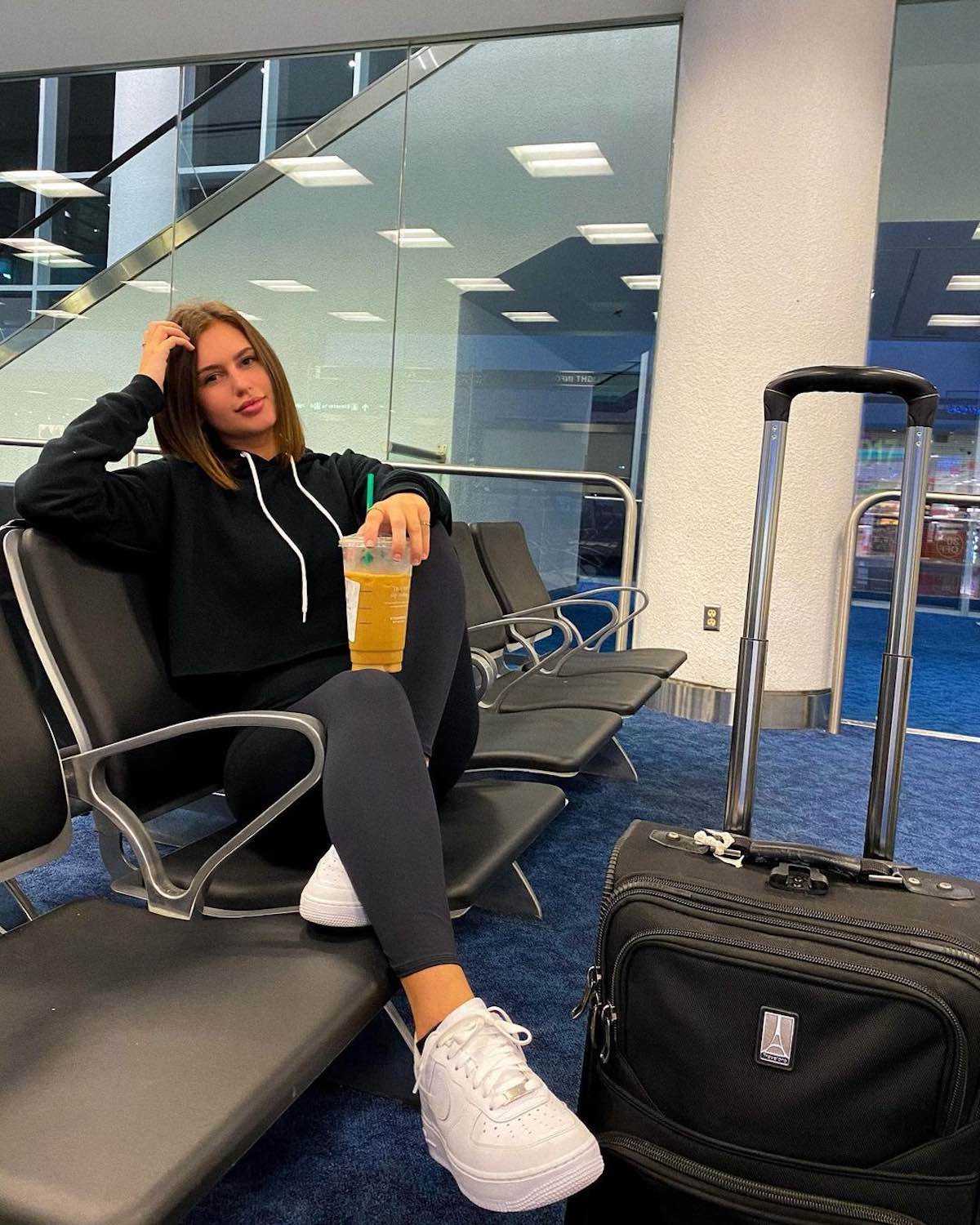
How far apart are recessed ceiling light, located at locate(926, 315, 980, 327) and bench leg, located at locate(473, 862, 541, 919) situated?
3.53 m

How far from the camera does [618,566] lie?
14.6 feet

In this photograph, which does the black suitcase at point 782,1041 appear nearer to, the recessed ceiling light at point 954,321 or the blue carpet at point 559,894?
the blue carpet at point 559,894

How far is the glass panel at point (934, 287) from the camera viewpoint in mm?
4305

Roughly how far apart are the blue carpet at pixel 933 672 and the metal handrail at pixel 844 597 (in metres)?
0.06

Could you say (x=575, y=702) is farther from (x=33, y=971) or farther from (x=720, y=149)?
(x=720, y=149)

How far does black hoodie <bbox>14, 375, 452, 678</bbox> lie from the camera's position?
1424 mm

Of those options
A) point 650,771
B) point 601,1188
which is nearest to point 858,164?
point 650,771

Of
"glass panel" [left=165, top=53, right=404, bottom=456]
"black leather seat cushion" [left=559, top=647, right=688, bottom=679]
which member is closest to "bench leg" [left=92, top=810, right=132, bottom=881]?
"black leather seat cushion" [left=559, top=647, right=688, bottom=679]

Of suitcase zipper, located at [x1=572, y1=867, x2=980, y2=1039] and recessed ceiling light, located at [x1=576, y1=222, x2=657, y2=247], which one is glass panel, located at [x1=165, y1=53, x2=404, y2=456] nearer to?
recessed ceiling light, located at [x1=576, y1=222, x2=657, y2=247]

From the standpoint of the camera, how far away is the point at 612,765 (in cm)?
318

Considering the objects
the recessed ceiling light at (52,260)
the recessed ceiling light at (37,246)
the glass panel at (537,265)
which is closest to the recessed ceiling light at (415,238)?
the glass panel at (537,265)

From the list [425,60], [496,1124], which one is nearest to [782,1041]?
[496,1124]

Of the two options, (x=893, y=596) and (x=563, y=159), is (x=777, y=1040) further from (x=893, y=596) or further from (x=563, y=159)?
(x=563, y=159)

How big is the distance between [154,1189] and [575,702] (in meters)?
1.77
